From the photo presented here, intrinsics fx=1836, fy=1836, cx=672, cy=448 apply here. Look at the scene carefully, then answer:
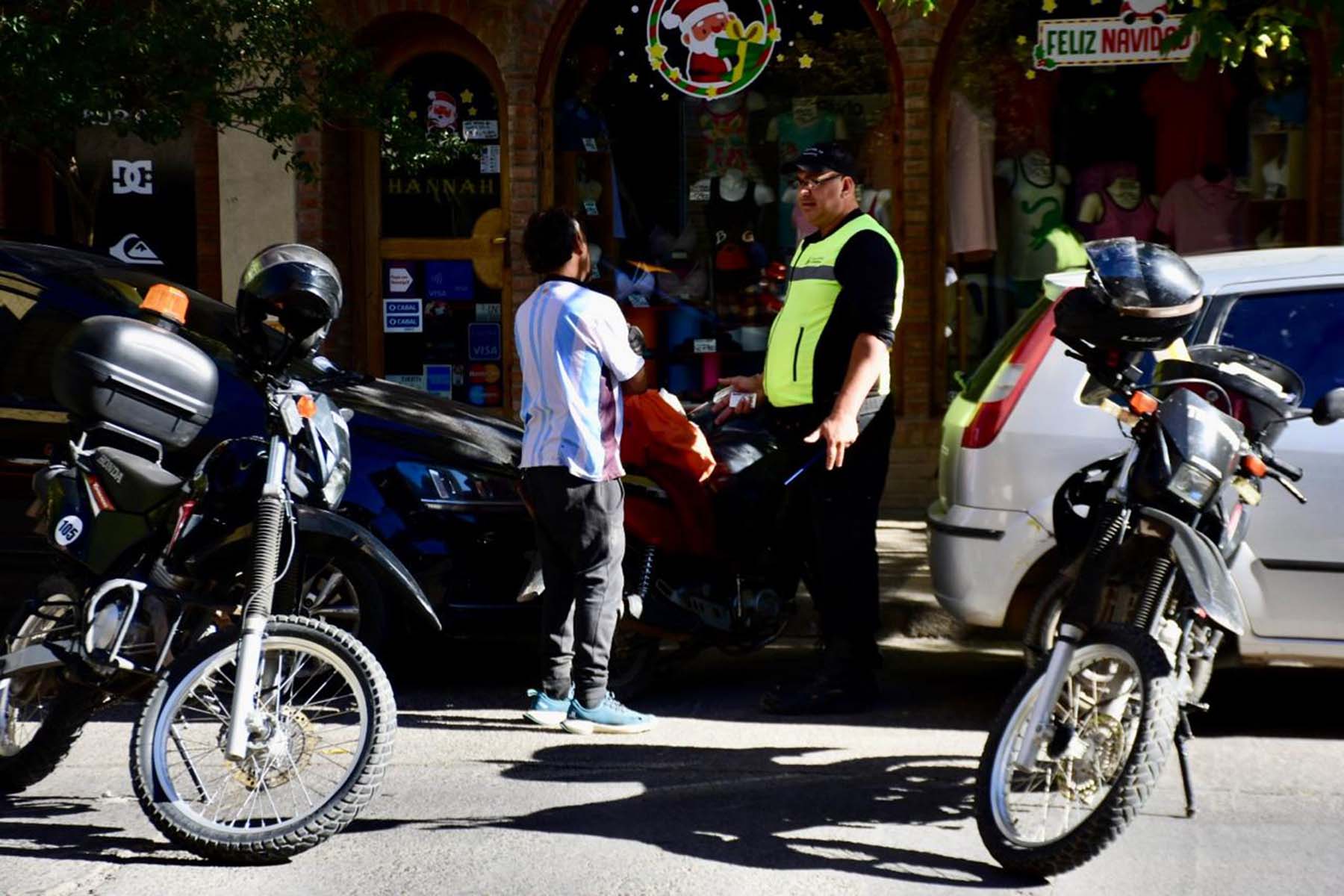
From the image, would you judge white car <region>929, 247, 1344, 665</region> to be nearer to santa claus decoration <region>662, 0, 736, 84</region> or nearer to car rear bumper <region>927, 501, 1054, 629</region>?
car rear bumper <region>927, 501, 1054, 629</region>

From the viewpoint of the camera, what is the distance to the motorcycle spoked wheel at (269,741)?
4770mm

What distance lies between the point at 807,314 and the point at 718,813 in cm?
204

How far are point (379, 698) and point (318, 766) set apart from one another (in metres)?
0.67

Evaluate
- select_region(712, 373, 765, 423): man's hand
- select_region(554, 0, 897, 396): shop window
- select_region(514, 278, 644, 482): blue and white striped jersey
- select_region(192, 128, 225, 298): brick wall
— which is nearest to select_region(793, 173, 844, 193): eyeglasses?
select_region(712, 373, 765, 423): man's hand

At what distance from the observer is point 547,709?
6426 mm

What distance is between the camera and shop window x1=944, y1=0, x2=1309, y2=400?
444 inches

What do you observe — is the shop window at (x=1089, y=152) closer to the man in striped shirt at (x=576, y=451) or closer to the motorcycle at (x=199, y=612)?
the man in striped shirt at (x=576, y=451)

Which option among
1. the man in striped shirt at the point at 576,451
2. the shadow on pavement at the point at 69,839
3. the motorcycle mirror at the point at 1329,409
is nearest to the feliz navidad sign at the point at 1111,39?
the man in striped shirt at the point at 576,451

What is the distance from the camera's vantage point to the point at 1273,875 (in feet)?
15.7

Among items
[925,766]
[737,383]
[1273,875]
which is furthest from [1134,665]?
[737,383]

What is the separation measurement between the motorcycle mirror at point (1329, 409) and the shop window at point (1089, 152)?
21.2 feet

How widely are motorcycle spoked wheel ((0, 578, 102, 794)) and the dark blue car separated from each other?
1.37 metres

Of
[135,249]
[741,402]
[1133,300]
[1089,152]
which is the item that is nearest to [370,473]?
[741,402]

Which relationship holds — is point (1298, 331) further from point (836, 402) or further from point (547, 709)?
point (547, 709)
